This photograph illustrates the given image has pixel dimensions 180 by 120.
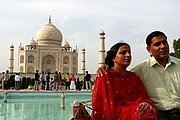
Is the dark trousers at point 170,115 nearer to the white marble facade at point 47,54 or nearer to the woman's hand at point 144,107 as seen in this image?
the woman's hand at point 144,107

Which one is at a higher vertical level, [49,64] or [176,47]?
[176,47]

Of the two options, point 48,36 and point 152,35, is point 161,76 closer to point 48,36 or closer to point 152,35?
point 152,35

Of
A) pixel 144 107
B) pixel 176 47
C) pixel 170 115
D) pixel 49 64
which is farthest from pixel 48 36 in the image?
pixel 144 107

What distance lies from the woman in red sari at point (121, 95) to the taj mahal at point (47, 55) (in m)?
36.3

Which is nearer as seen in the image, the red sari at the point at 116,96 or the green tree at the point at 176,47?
the red sari at the point at 116,96

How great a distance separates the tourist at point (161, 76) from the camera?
8.02 ft

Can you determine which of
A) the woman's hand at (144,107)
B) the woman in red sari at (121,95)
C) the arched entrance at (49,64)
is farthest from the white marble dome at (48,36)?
the woman's hand at (144,107)

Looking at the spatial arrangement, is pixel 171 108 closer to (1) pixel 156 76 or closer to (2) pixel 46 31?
(1) pixel 156 76

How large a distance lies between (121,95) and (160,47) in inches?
21.3

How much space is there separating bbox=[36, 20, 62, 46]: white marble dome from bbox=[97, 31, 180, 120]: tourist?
37.1 metres

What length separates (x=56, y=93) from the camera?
14.0 m

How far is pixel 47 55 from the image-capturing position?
39.3 meters

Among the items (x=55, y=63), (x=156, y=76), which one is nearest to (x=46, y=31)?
(x=55, y=63)

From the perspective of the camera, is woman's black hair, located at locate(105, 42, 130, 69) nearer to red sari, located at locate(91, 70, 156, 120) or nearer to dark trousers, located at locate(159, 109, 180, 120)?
red sari, located at locate(91, 70, 156, 120)
